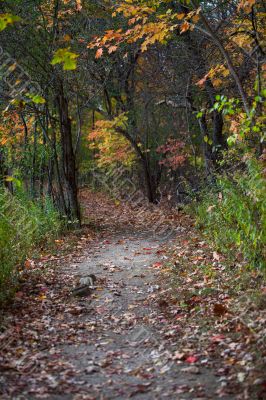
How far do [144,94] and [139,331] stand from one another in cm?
1489

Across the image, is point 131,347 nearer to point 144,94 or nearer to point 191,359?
point 191,359

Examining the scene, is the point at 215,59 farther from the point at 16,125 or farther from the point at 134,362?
the point at 134,362

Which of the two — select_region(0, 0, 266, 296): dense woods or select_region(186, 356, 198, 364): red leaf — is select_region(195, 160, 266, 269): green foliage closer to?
select_region(0, 0, 266, 296): dense woods

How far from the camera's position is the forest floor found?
4449 mm

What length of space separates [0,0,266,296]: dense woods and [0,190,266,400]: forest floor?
2.31 feet

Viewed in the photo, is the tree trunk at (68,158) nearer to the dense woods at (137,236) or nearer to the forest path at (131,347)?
the dense woods at (137,236)

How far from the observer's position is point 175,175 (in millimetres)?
21062

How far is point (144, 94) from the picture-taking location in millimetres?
19625

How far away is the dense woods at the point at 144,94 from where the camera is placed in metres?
7.94

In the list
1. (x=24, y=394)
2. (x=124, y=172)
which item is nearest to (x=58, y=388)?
(x=24, y=394)

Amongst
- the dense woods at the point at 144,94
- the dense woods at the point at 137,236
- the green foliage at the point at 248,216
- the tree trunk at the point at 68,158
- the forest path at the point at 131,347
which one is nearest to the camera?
the forest path at the point at 131,347

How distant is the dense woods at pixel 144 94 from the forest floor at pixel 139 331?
0.70m

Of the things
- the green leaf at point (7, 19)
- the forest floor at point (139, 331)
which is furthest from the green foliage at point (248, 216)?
the green leaf at point (7, 19)

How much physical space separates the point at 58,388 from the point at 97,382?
0.38m
